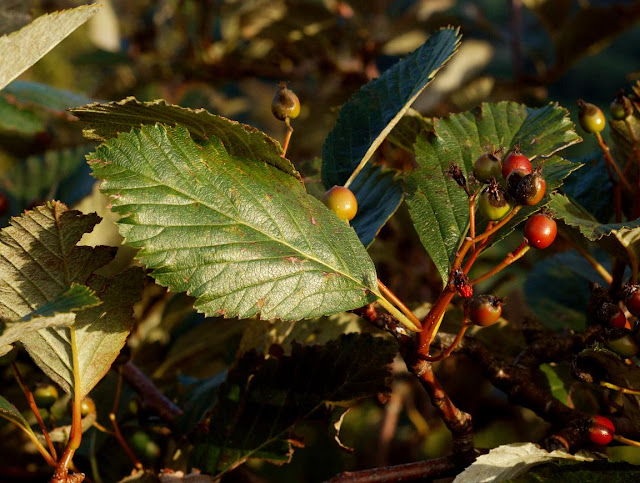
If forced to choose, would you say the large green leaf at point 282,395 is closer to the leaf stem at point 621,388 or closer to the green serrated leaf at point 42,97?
the leaf stem at point 621,388

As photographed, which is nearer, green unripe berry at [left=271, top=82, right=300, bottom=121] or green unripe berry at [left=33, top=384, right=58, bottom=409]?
green unripe berry at [left=271, top=82, right=300, bottom=121]

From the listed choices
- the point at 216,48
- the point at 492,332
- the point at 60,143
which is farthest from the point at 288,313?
the point at 216,48

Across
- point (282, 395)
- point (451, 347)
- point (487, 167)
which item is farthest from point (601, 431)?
point (282, 395)

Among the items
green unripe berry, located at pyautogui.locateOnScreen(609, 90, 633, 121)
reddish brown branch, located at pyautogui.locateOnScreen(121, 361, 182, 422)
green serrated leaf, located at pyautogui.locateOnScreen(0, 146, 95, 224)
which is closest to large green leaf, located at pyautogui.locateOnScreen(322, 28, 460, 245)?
green unripe berry, located at pyautogui.locateOnScreen(609, 90, 633, 121)

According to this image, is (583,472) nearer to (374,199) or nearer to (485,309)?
(485,309)

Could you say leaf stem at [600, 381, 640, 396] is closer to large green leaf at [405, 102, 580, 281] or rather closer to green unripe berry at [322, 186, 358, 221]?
large green leaf at [405, 102, 580, 281]
